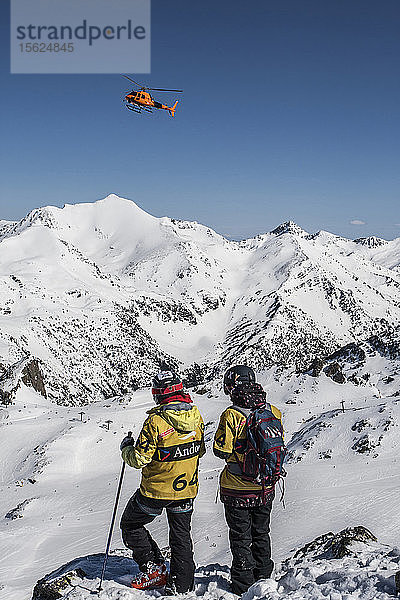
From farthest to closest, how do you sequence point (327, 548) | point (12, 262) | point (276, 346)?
point (12, 262)
point (276, 346)
point (327, 548)

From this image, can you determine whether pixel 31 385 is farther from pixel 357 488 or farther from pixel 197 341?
pixel 197 341

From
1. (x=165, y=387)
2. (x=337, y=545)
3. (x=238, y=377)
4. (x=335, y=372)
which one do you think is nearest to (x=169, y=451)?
(x=165, y=387)

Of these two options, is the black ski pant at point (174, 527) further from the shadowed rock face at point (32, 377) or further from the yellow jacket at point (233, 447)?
the shadowed rock face at point (32, 377)

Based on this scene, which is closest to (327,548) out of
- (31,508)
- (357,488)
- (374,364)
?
(357,488)

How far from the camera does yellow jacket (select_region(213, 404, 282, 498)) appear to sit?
6609 millimetres

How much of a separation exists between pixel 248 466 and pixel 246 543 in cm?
132

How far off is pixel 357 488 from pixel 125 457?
12772mm

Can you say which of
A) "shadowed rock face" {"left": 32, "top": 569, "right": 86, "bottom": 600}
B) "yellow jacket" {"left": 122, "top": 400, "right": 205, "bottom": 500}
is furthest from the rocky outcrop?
"yellow jacket" {"left": 122, "top": 400, "right": 205, "bottom": 500}

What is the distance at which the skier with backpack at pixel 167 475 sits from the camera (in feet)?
21.2

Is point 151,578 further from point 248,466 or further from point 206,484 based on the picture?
point 206,484

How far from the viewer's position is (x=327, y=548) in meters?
8.05

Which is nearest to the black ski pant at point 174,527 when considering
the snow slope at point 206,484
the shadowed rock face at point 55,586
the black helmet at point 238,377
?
the snow slope at point 206,484

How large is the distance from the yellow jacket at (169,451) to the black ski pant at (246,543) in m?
0.86

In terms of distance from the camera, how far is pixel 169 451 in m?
6.53
